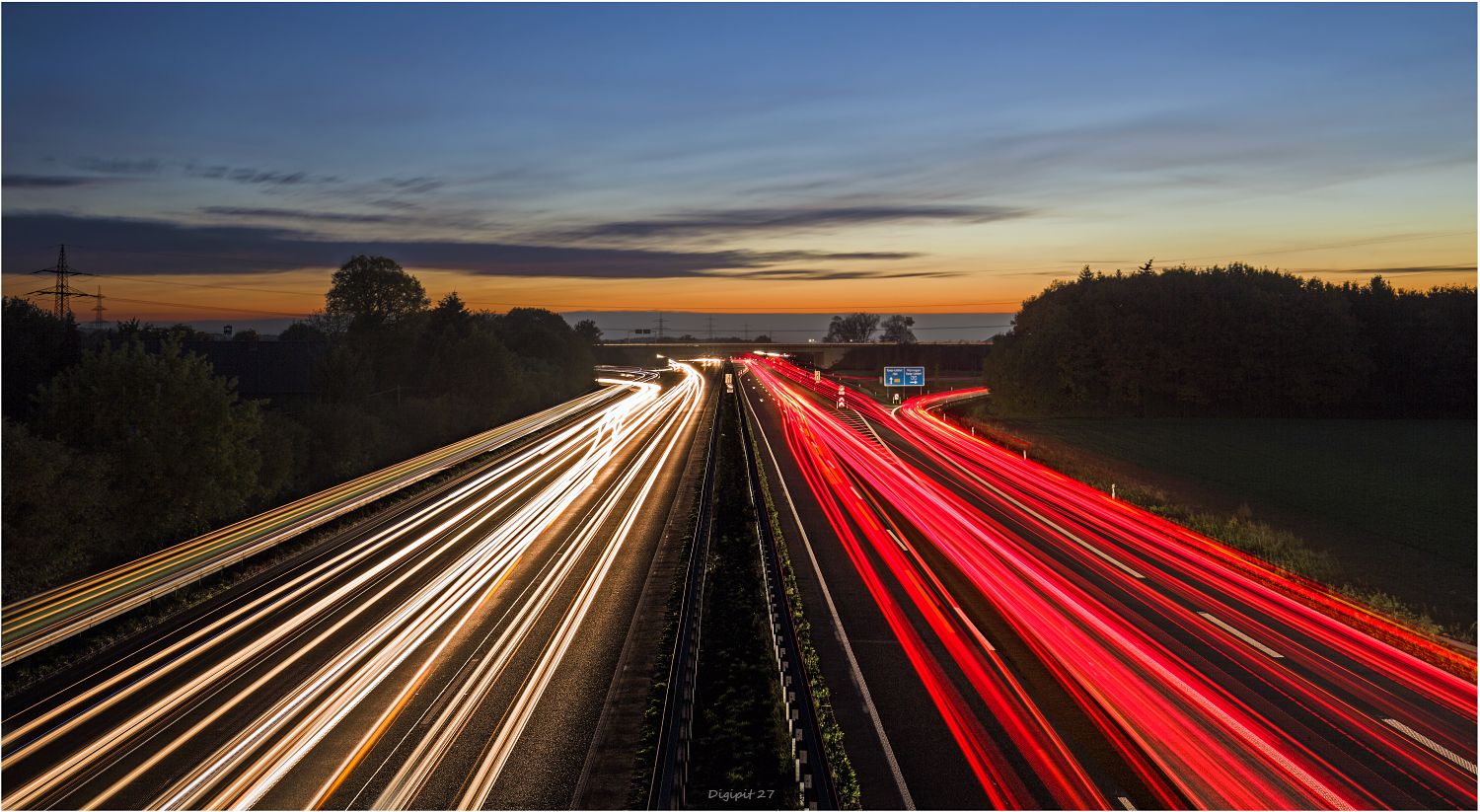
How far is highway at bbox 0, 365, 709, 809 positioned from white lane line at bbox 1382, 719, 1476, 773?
45.4ft

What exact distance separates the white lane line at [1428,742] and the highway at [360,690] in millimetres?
13827

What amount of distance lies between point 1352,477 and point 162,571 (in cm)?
5895

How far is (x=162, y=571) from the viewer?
71.1 ft

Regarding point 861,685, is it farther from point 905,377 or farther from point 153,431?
point 905,377

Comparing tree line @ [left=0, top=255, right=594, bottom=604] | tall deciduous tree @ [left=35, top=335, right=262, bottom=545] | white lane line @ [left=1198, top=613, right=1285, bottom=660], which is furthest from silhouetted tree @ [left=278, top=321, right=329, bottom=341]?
white lane line @ [left=1198, top=613, right=1285, bottom=660]

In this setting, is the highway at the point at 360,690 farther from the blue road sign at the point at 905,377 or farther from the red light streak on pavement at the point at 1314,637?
the blue road sign at the point at 905,377

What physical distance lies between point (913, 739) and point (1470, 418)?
3303 inches

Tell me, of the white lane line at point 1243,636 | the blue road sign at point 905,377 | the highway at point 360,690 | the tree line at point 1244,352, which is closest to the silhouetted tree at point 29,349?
the highway at point 360,690

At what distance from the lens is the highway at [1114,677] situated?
11.8m

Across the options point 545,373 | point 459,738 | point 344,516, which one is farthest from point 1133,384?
point 459,738

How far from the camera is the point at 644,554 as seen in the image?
2464cm

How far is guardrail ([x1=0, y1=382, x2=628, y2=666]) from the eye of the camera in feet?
56.6

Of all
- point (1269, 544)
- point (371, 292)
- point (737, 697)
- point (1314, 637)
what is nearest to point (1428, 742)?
point (1314, 637)

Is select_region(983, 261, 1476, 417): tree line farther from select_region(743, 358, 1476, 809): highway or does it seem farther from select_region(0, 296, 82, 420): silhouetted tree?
select_region(0, 296, 82, 420): silhouetted tree
